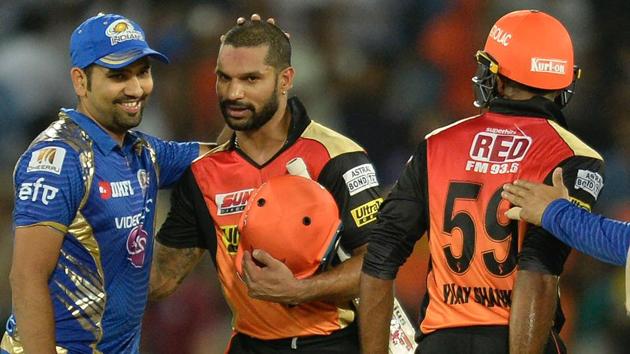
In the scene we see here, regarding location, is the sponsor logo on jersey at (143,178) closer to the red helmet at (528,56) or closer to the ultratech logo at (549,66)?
the red helmet at (528,56)

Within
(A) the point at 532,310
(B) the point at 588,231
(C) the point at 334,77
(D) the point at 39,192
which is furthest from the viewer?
(C) the point at 334,77

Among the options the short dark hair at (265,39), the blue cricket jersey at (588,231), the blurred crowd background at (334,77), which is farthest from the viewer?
the blurred crowd background at (334,77)

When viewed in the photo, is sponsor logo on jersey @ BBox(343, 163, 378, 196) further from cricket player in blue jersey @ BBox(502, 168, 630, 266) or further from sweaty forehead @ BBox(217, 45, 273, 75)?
cricket player in blue jersey @ BBox(502, 168, 630, 266)

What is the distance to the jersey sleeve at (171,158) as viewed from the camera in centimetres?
510

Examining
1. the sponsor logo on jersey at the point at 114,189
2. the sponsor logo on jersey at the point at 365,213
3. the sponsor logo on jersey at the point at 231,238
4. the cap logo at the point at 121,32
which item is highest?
the cap logo at the point at 121,32

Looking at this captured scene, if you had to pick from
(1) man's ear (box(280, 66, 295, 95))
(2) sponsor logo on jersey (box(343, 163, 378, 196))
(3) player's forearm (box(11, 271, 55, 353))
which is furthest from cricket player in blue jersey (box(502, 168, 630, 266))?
(3) player's forearm (box(11, 271, 55, 353))

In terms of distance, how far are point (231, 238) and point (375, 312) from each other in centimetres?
73

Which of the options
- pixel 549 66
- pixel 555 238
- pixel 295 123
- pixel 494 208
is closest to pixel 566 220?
pixel 555 238

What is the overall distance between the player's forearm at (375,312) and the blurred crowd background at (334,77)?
325cm

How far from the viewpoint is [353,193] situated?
4.91 metres

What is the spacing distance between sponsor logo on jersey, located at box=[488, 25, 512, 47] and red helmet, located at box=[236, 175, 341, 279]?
88cm

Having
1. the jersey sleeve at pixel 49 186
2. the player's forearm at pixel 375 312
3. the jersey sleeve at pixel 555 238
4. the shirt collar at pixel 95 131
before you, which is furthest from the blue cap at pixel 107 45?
the jersey sleeve at pixel 555 238

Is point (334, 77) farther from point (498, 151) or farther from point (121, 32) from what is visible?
point (498, 151)

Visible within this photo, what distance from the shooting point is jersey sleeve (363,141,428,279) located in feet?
14.6
